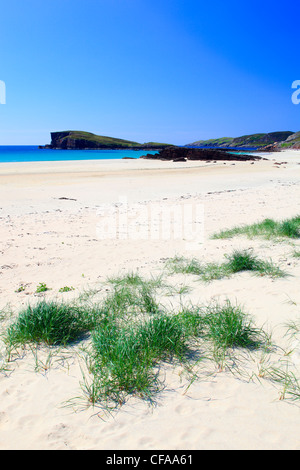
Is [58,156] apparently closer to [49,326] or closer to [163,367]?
[49,326]

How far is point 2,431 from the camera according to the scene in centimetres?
251

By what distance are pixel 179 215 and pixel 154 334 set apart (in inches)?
339

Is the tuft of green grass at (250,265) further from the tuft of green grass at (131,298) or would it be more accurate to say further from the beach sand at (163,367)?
the tuft of green grass at (131,298)

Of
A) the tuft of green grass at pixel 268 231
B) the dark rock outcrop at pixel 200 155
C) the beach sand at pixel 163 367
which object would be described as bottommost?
the beach sand at pixel 163 367

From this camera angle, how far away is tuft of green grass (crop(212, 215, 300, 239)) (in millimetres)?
7979

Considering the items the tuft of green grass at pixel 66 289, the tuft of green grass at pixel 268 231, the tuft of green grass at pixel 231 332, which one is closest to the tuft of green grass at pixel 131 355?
the tuft of green grass at pixel 231 332

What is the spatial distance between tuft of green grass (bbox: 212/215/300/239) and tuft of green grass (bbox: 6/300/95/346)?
17.6ft

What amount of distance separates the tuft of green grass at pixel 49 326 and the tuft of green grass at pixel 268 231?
17.6 feet

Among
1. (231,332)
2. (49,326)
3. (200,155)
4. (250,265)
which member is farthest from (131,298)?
(200,155)

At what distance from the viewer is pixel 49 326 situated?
3.80 meters

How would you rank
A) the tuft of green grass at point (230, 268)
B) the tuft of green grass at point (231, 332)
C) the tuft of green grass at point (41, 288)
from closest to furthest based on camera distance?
the tuft of green grass at point (231, 332) < the tuft of green grass at point (41, 288) < the tuft of green grass at point (230, 268)

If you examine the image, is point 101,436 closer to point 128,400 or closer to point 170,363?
point 128,400

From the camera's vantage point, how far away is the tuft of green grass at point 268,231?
7.98 meters
